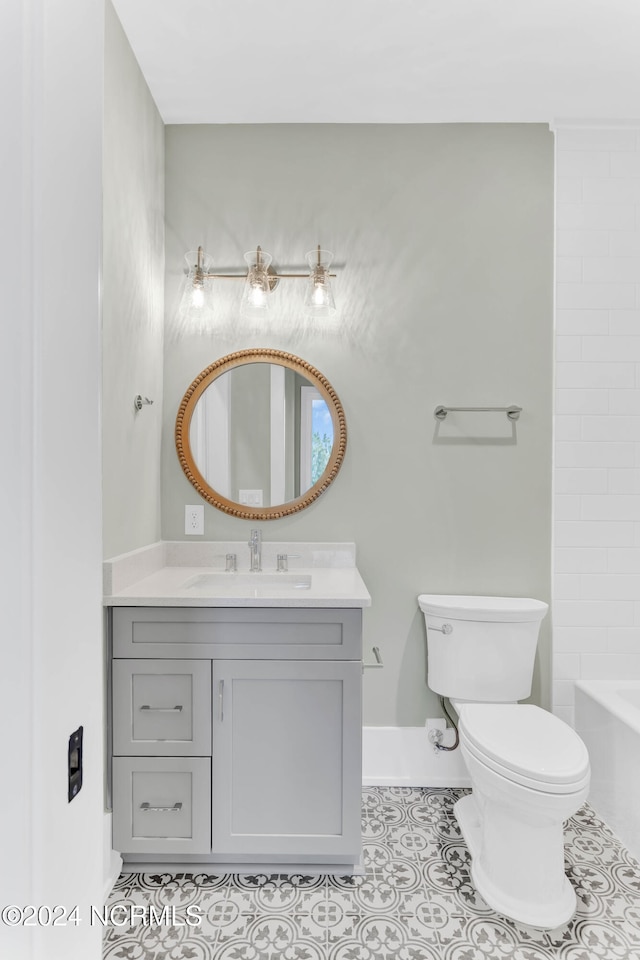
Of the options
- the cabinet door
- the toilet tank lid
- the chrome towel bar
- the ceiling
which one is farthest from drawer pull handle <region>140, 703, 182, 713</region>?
the ceiling

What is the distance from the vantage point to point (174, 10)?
1886 mm

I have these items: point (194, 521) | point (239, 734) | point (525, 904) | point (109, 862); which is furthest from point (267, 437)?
point (525, 904)

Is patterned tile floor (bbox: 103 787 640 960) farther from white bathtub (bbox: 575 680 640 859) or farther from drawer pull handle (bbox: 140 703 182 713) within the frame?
drawer pull handle (bbox: 140 703 182 713)

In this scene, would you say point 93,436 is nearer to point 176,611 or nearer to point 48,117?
point 48,117

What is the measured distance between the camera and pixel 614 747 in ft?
6.97

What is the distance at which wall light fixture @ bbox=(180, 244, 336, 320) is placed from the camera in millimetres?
2350

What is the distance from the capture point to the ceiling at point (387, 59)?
6.20 ft

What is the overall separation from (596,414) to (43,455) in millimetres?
2381

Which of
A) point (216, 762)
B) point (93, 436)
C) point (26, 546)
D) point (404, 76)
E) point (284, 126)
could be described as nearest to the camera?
point (26, 546)

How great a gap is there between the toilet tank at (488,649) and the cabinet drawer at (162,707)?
0.97m

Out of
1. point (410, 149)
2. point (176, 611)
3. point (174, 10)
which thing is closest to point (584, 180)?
point (410, 149)

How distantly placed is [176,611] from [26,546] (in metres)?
1.35

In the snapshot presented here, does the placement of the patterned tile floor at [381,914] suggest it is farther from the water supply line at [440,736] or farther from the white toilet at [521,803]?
the water supply line at [440,736]

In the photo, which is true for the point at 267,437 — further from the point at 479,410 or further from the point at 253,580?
the point at 479,410
